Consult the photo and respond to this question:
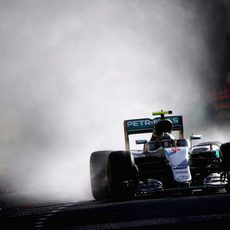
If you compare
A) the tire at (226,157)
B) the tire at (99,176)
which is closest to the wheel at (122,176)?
the tire at (99,176)

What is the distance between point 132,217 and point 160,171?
3.65 m

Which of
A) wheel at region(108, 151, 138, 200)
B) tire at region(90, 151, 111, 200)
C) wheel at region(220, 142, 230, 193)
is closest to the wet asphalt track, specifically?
wheel at region(108, 151, 138, 200)

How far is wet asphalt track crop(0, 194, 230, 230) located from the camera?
6520mm

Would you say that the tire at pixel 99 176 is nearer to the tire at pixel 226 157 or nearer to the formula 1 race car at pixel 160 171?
the formula 1 race car at pixel 160 171

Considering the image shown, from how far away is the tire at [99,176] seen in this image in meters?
11.9

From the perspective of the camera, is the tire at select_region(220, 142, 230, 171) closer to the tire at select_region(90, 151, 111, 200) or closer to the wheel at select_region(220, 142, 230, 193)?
the wheel at select_region(220, 142, 230, 193)

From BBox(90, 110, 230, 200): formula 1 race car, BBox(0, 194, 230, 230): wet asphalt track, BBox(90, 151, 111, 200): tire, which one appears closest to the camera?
BBox(0, 194, 230, 230): wet asphalt track

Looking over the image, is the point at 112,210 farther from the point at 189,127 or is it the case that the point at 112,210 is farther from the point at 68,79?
the point at 68,79

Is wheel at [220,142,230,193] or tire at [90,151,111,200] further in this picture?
tire at [90,151,111,200]

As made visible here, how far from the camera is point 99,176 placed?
12.2m

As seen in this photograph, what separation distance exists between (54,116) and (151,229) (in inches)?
1703

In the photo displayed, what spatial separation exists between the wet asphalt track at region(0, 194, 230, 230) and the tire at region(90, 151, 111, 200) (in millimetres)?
2338

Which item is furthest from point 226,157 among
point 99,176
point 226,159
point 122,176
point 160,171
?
point 99,176

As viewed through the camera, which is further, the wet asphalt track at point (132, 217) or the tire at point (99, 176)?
the tire at point (99, 176)
